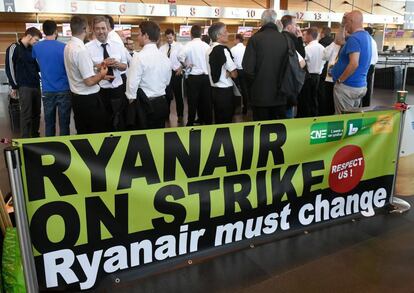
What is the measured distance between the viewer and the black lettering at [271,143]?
7.55 feet

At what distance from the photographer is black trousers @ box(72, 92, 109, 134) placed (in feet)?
12.2

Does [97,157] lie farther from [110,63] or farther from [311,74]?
[311,74]

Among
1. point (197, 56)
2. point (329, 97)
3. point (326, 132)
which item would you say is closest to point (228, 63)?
point (197, 56)

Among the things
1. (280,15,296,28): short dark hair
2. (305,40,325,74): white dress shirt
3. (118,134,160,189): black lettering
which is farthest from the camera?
(305,40,325,74): white dress shirt

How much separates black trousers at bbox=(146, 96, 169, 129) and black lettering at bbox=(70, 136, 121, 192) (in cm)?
165

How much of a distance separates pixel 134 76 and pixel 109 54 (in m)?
0.96

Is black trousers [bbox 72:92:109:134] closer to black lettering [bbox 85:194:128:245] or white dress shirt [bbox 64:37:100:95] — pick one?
white dress shirt [bbox 64:37:100:95]

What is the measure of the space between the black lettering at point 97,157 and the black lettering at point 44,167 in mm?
71

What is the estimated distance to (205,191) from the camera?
2.20 meters

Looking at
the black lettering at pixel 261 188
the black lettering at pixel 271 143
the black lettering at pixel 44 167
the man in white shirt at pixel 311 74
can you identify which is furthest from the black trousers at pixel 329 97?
the black lettering at pixel 44 167

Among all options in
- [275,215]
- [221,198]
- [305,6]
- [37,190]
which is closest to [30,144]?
[37,190]

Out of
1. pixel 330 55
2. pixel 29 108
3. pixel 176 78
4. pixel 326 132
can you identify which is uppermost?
pixel 330 55

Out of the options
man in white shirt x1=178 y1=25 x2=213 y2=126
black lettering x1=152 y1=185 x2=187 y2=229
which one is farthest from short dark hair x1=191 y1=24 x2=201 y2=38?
black lettering x1=152 y1=185 x2=187 y2=229

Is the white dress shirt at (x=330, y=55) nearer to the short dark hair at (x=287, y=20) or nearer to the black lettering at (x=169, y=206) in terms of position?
the short dark hair at (x=287, y=20)
